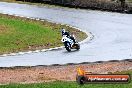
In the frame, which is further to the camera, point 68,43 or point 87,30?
point 87,30

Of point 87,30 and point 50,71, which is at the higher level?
point 50,71

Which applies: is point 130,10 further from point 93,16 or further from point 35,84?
point 35,84

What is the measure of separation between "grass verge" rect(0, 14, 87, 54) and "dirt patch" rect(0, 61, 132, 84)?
196 inches

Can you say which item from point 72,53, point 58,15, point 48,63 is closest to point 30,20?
point 58,15

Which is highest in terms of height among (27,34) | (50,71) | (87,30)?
(50,71)

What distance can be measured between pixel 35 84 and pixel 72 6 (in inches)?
1058

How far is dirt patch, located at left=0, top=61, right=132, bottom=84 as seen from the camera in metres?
19.6

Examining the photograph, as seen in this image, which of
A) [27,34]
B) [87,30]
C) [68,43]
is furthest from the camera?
[87,30]

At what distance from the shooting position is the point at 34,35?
31109 mm

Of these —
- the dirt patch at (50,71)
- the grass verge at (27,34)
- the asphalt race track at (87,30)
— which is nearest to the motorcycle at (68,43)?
the asphalt race track at (87,30)

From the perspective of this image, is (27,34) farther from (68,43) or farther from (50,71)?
(50,71)

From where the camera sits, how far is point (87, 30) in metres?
33.7

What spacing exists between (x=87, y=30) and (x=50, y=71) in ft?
42.7

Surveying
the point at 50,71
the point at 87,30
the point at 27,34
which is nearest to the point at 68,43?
the point at 50,71
